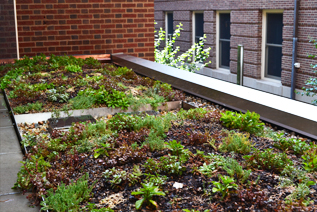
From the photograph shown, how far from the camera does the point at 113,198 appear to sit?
265cm

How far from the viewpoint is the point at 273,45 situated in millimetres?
13547

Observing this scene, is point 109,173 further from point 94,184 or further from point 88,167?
point 88,167

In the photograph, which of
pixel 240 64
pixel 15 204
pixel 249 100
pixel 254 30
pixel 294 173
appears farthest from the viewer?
Result: pixel 254 30

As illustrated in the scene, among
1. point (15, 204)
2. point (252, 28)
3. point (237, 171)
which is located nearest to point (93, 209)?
point (15, 204)

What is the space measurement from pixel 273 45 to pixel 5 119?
11174mm

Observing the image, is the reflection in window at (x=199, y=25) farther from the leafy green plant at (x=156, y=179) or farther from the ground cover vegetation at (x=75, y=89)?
the leafy green plant at (x=156, y=179)

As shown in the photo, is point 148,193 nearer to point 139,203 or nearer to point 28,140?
point 139,203

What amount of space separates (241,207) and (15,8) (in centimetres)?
758

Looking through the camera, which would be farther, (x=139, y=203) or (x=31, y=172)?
(x=31, y=172)

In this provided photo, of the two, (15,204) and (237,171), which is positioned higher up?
(237,171)

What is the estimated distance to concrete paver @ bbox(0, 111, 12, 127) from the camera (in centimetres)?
445

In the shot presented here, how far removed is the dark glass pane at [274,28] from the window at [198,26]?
15.6ft

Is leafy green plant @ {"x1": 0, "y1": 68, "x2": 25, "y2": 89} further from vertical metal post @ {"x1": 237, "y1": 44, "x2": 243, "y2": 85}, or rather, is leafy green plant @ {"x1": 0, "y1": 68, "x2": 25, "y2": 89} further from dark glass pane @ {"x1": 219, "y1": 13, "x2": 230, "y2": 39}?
dark glass pane @ {"x1": 219, "y1": 13, "x2": 230, "y2": 39}

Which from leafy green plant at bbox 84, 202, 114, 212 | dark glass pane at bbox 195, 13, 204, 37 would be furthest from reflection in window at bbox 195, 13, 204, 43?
leafy green plant at bbox 84, 202, 114, 212
